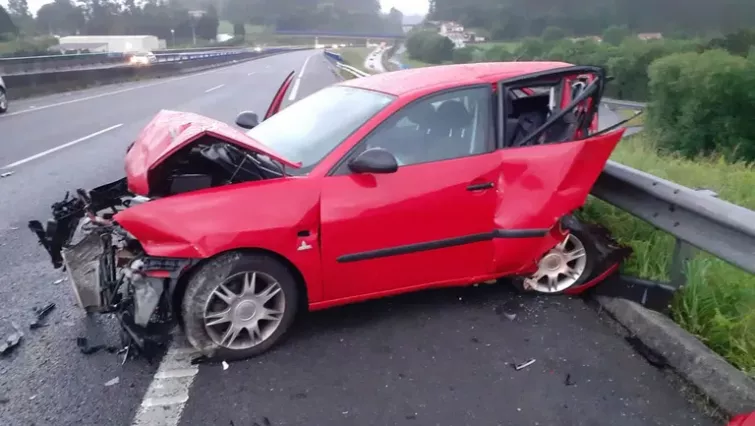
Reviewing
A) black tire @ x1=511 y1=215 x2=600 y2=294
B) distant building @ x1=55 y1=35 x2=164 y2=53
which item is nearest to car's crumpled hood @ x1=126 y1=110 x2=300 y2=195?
black tire @ x1=511 y1=215 x2=600 y2=294

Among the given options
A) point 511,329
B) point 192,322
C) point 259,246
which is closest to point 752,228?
point 511,329

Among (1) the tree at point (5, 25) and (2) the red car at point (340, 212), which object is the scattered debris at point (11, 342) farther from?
(1) the tree at point (5, 25)

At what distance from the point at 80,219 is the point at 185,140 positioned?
98 centimetres

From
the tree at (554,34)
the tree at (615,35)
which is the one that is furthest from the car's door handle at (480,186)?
the tree at (554,34)

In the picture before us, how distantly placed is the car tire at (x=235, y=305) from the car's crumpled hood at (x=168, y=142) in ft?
1.97

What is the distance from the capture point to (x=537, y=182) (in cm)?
410

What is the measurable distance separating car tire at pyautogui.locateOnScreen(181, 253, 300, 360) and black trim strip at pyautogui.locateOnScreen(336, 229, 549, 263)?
1.27 ft

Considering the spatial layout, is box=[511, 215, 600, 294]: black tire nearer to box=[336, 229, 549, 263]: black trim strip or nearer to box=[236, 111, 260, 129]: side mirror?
box=[336, 229, 549, 263]: black trim strip

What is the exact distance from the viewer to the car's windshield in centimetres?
402

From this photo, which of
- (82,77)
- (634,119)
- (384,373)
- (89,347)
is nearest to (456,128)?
(384,373)

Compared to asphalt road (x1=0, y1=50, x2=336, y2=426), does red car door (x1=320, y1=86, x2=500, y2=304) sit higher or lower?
higher

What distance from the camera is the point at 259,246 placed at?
3.51 m

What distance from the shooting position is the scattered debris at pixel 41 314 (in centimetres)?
396

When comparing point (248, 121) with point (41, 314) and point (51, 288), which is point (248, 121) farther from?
point (41, 314)
